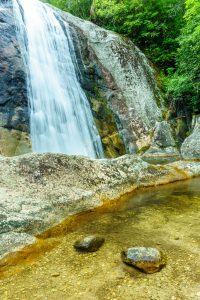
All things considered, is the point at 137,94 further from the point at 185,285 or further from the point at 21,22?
the point at 185,285

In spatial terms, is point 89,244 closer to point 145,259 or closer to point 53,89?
point 145,259

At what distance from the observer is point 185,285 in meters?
2.83

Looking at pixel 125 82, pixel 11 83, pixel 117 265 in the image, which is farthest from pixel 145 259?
pixel 125 82

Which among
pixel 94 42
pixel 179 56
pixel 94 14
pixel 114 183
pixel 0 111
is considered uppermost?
pixel 94 14

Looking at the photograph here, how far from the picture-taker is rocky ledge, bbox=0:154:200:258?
13.3 feet

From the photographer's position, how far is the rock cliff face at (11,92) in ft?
30.7

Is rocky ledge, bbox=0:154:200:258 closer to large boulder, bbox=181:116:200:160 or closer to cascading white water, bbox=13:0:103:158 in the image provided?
large boulder, bbox=181:116:200:160

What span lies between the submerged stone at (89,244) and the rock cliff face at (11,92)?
5.98m

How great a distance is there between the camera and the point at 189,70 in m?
13.6

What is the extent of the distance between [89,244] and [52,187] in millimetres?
1622

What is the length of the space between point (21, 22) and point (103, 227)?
11046 millimetres

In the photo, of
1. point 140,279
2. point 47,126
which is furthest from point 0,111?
point 140,279

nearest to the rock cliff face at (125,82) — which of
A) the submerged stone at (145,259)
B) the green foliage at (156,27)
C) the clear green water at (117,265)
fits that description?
the green foliage at (156,27)

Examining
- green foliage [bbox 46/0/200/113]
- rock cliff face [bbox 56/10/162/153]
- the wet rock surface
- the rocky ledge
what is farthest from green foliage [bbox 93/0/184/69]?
the rocky ledge
